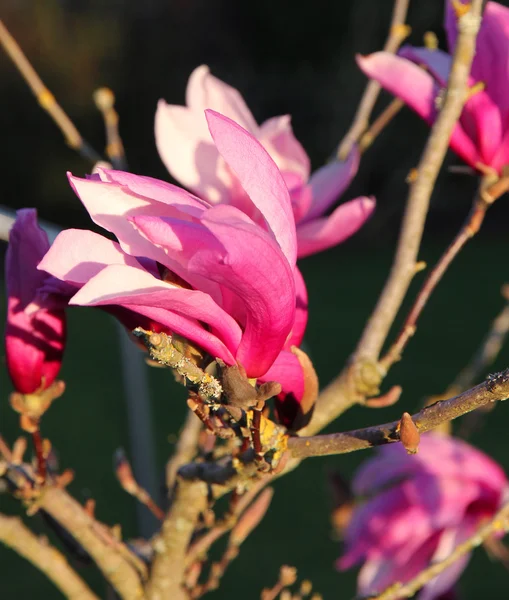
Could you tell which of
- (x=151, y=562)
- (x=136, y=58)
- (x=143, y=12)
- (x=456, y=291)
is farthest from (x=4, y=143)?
(x=151, y=562)

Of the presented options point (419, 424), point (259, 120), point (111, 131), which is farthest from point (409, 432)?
point (259, 120)

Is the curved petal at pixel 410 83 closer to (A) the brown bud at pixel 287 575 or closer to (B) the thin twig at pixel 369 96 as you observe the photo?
(B) the thin twig at pixel 369 96

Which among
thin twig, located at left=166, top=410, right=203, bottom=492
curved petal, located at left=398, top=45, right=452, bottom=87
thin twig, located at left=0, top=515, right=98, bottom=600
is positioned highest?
curved petal, located at left=398, top=45, right=452, bottom=87

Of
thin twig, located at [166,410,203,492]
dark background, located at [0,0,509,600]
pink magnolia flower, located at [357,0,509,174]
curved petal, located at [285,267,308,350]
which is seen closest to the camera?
curved petal, located at [285,267,308,350]

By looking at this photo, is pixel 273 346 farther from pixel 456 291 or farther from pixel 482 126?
pixel 456 291

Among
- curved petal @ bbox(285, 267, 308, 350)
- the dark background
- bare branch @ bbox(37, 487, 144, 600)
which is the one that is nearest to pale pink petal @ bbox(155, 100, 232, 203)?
curved petal @ bbox(285, 267, 308, 350)

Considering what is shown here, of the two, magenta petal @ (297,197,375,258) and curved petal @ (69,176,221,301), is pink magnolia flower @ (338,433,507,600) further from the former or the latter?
curved petal @ (69,176,221,301)
